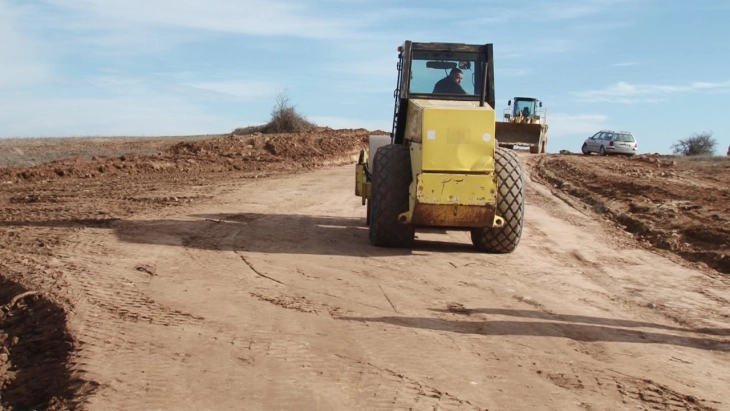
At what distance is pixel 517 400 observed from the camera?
18.1 ft

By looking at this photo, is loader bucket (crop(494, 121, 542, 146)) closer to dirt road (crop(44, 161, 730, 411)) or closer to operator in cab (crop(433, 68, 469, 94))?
operator in cab (crop(433, 68, 469, 94))

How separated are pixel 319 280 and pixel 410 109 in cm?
361

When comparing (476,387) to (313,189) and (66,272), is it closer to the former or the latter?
(66,272)

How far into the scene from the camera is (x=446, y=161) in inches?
408

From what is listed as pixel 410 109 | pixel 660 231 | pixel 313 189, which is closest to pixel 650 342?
pixel 410 109

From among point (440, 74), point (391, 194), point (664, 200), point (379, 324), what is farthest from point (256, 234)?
point (664, 200)

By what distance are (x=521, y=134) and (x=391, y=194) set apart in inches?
726

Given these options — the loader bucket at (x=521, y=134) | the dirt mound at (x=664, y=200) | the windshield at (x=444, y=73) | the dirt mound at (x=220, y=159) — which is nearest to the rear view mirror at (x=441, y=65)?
the windshield at (x=444, y=73)

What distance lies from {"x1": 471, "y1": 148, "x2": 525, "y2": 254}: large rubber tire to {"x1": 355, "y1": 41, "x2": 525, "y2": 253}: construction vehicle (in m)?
0.01

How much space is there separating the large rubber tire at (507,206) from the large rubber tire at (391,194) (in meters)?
1.05

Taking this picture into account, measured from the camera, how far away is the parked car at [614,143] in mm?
42156

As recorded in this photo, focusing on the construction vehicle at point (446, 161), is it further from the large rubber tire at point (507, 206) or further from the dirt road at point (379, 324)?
the dirt road at point (379, 324)

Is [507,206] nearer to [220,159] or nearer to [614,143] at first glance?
[220,159]

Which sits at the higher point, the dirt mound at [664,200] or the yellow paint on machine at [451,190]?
the yellow paint on machine at [451,190]
